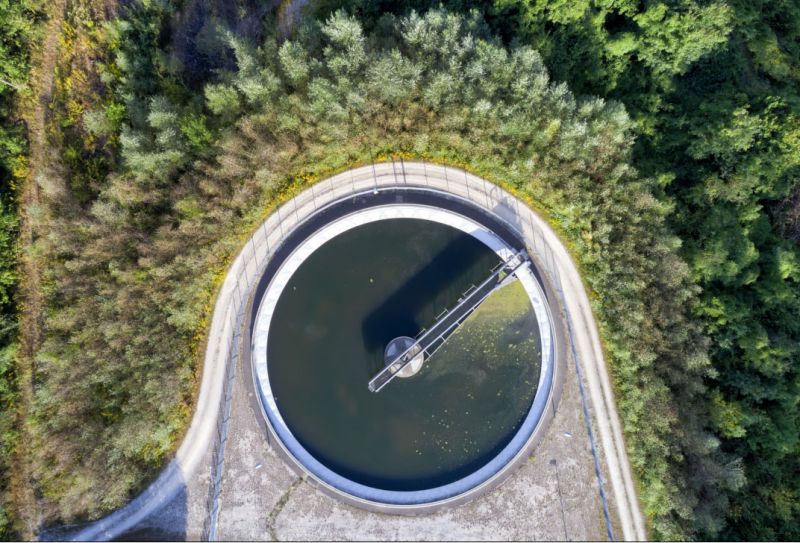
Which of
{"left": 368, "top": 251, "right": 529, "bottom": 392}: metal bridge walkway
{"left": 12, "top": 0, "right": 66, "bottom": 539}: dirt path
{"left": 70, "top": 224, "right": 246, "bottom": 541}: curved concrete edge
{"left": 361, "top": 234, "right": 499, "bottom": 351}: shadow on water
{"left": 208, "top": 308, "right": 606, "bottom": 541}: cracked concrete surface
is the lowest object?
{"left": 208, "top": 308, "right": 606, "bottom": 541}: cracked concrete surface

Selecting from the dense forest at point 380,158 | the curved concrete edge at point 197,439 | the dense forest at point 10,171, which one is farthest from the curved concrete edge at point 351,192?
the dense forest at point 10,171

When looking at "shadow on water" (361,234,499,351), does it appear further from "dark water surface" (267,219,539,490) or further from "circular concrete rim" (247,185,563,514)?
"circular concrete rim" (247,185,563,514)

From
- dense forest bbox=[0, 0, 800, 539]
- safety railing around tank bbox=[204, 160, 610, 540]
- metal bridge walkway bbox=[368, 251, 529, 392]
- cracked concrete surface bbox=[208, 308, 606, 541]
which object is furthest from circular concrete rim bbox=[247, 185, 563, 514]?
dense forest bbox=[0, 0, 800, 539]

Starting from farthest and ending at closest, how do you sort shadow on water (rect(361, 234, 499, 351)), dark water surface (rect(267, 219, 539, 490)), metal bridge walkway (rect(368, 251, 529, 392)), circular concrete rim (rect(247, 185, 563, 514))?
shadow on water (rect(361, 234, 499, 351)) < dark water surface (rect(267, 219, 539, 490)) < circular concrete rim (rect(247, 185, 563, 514)) < metal bridge walkway (rect(368, 251, 529, 392))

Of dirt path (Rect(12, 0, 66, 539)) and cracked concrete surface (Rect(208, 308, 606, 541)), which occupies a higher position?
dirt path (Rect(12, 0, 66, 539))

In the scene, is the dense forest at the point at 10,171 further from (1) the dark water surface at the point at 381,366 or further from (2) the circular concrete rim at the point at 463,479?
(1) the dark water surface at the point at 381,366

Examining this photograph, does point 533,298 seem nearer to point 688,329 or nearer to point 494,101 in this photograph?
point 688,329

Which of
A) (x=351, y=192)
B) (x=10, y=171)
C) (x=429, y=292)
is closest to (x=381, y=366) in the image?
(x=429, y=292)
